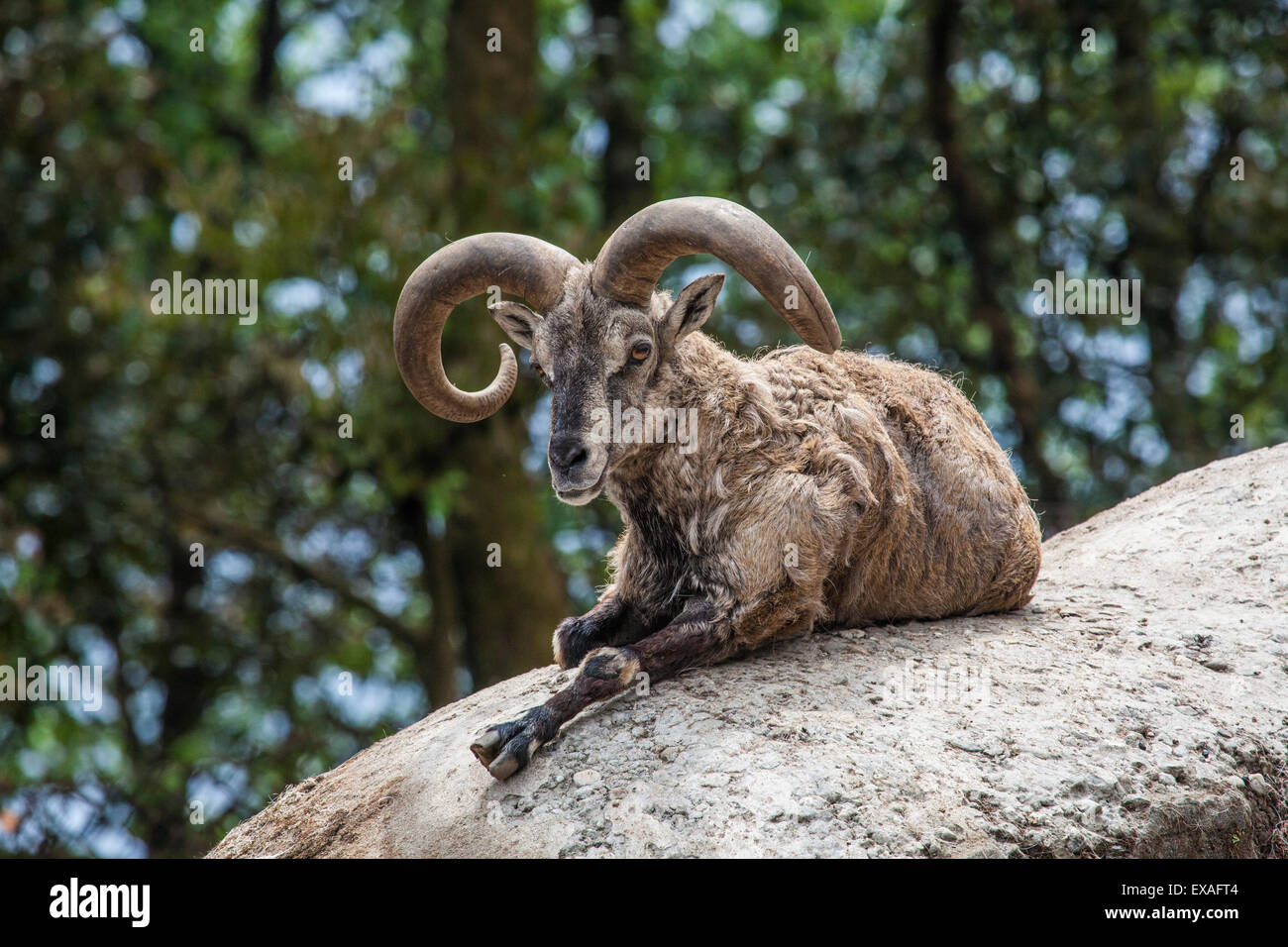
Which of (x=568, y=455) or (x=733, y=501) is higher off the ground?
(x=568, y=455)

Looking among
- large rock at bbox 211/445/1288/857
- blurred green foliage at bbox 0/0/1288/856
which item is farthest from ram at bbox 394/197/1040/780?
blurred green foliage at bbox 0/0/1288/856

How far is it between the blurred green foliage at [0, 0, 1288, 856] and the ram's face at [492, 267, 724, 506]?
737cm

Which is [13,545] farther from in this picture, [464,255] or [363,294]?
[464,255]

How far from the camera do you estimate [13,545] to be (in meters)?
16.8

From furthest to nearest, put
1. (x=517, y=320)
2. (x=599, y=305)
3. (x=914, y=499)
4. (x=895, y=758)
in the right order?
(x=914, y=499)
(x=517, y=320)
(x=599, y=305)
(x=895, y=758)

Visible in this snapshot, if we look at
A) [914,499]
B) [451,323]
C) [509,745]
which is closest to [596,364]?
[509,745]

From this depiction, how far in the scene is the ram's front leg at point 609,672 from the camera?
6570 mm

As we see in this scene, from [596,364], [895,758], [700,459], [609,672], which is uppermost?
[596,364]

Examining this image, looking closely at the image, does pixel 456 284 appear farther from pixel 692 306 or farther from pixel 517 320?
pixel 692 306

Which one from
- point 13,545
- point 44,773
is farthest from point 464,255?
point 44,773

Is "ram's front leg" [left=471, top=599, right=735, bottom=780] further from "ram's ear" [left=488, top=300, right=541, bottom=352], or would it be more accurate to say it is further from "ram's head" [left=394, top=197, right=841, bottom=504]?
"ram's ear" [left=488, top=300, right=541, bottom=352]

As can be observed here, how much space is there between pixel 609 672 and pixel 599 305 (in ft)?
6.75

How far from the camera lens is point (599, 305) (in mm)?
7406

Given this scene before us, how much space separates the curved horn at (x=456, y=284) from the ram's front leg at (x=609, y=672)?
6.56ft
